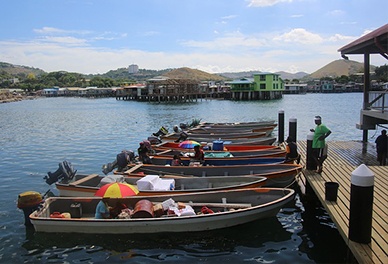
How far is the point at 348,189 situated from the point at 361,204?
3.61m

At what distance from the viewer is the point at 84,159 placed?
21531mm

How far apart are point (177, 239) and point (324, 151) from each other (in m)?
5.92

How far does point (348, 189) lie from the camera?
9727mm

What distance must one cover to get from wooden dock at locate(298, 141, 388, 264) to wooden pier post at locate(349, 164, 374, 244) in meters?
0.19

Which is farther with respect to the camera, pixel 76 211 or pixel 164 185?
pixel 164 185

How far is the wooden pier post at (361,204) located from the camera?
6234 millimetres

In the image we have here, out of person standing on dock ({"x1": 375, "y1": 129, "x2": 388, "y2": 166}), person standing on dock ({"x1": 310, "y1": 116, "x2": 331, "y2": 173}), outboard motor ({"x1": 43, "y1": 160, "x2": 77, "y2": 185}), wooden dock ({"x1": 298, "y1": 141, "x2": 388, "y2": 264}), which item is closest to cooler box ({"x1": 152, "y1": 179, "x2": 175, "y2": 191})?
outboard motor ({"x1": 43, "y1": 160, "x2": 77, "y2": 185})

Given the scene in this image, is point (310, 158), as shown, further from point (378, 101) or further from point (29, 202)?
point (29, 202)

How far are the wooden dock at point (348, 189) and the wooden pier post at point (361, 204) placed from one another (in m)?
0.19

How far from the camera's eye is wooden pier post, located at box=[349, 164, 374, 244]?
623 cm

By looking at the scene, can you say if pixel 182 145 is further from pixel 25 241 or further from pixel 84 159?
pixel 25 241

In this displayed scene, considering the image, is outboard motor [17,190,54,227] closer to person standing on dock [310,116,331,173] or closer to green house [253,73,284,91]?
person standing on dock [310,116,331,173]

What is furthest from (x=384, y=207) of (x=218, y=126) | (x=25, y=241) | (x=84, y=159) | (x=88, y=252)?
(x=218, y=126)

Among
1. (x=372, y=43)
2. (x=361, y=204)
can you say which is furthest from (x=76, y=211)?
(x=372, y=43)
